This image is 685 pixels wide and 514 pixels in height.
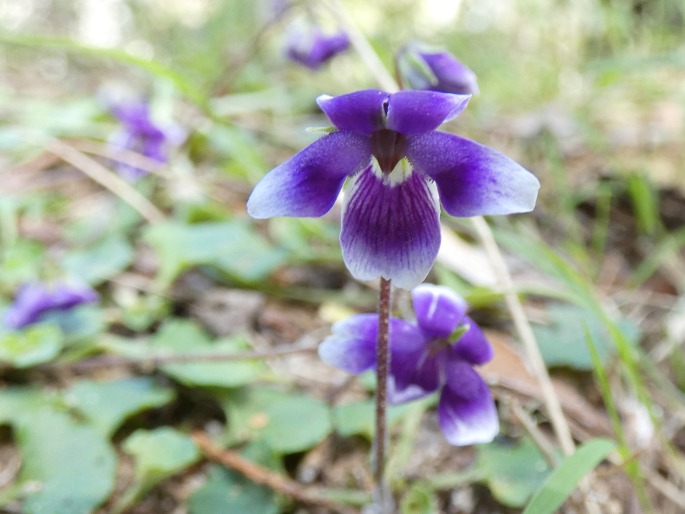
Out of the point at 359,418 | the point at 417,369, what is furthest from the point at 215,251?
the point at 417,369

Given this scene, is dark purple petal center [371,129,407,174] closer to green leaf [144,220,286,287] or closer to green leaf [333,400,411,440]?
green leaf [333,400,411,440]

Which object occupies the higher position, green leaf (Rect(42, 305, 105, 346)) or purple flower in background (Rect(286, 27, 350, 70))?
purple flower in background (Rect(286, 27, 350, 70))

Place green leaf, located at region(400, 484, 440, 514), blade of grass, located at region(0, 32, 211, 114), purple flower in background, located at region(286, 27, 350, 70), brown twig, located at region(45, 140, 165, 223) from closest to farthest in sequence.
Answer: green leaf, located at region(400, 484, 440, 514) → blade of grass, located at region(0, 32, 211, 114) → brown twig, located at region(45, 140, 165, 223) → purple flower in background, located at region(286, 27, 350, 70)

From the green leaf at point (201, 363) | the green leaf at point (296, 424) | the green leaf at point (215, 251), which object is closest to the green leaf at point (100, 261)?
the green leaf at point (215, 251)

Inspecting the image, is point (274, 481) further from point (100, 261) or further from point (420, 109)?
point (100, 261)

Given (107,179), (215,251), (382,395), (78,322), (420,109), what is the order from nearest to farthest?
1. (420,109)
2. (382,395)
3. (78,322)
4. (215,251)
5. (107,179)

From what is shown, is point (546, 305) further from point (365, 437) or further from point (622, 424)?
point (365, 437)

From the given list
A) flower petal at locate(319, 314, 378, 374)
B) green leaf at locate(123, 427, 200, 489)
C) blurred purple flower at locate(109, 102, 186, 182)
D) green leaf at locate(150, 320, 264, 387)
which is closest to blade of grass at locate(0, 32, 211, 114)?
blurred purple flower at locate(109, 102, 186, 182)
